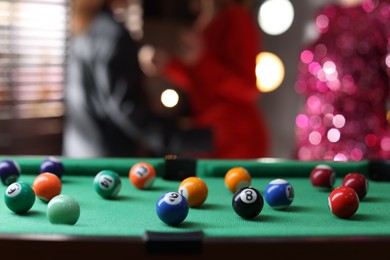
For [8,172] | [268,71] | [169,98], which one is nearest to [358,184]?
[8,172]

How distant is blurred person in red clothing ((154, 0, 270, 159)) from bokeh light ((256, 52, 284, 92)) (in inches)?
25.9

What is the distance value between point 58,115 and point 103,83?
4.38ft

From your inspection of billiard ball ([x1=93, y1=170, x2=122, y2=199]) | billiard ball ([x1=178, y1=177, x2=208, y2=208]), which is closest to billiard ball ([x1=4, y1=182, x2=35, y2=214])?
billiard ball ([x1=93, y1=170, x2=122, y2=199])

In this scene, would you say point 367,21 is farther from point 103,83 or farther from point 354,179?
point 354,179

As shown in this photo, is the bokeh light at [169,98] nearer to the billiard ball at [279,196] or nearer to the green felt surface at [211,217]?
the green felt surface at [211,217]

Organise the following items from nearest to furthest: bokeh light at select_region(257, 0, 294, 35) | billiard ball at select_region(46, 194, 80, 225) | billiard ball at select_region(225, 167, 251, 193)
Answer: billiard ball at select_region(46, 194, 80, 225) → billiard ball at select_region(225, 167, 251, 193) → bokeh light at select_region(257, 0, 294, 35)

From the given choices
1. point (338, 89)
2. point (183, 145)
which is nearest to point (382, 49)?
point (338, 89)

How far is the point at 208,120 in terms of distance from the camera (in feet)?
14.8

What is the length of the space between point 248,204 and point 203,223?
123 mm

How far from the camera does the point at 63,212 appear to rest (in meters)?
1.43

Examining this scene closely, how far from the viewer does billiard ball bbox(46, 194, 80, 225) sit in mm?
1435

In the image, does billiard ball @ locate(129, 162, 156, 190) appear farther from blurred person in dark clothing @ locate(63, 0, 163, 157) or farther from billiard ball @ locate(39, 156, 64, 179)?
blurred person in dark clothing @ locate(63, 0, 163, 157)

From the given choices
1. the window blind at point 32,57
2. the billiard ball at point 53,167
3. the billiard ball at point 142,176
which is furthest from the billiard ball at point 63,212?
the window blind at point 32,57

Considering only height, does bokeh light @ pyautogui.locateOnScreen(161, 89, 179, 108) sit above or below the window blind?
below
